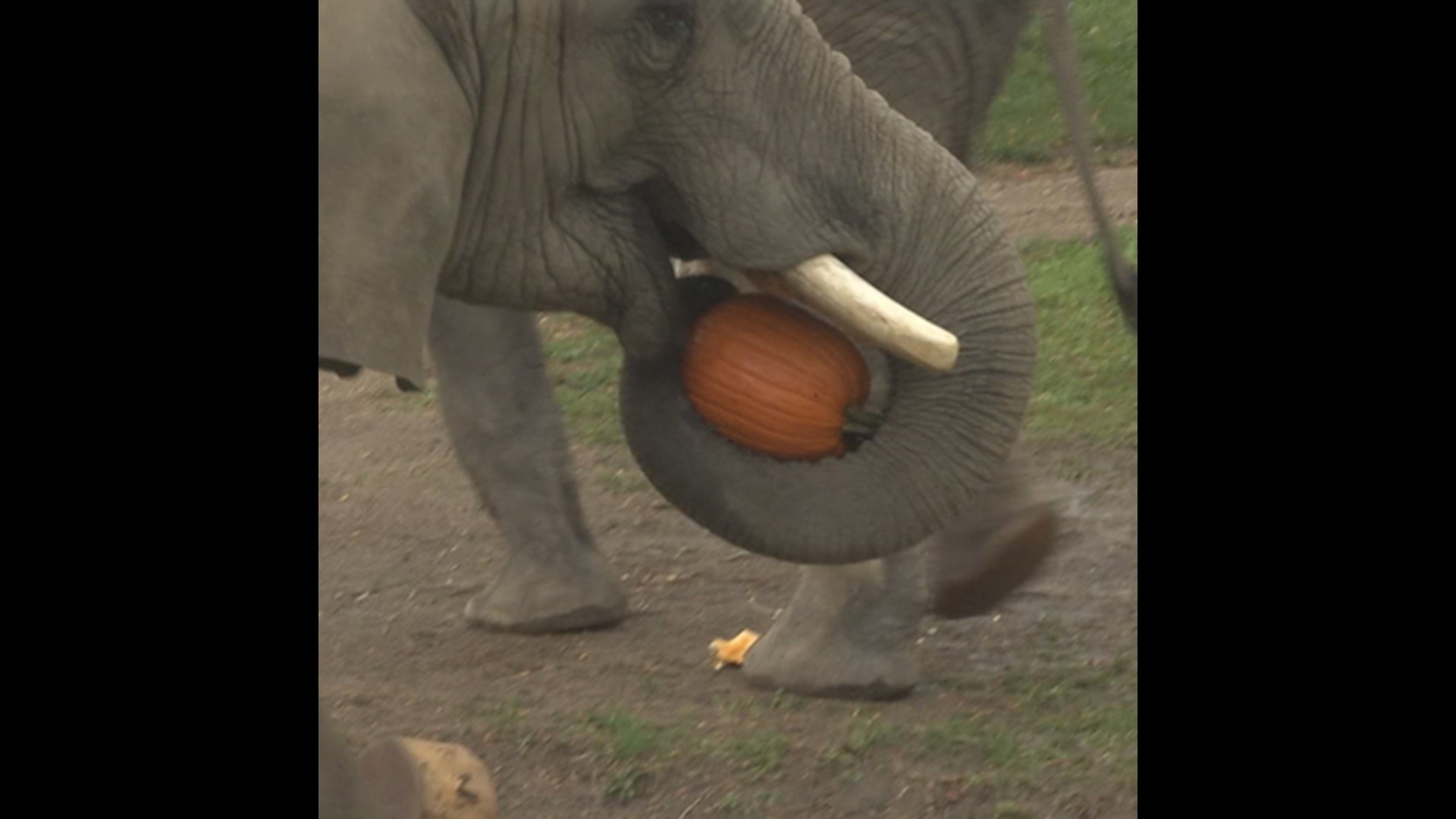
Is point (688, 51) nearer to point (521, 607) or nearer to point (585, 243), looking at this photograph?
point (585, 243)

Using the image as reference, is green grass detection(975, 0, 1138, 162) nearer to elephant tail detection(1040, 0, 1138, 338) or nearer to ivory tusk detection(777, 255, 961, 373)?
elephant tail detection(1040, 0, 1138, 338)

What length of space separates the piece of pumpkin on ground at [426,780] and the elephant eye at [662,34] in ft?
3.04

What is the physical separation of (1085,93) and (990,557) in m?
5.28

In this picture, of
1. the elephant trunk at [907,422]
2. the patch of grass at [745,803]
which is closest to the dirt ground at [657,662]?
the patch of grass at [745,803]

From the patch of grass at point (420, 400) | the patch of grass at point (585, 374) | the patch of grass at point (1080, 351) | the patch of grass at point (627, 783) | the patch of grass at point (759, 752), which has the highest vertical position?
the patch of grass at point (1080, 351)

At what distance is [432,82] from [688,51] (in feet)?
1.19

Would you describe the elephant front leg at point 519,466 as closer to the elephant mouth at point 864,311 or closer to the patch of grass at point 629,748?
the patch of grass at point 629,748

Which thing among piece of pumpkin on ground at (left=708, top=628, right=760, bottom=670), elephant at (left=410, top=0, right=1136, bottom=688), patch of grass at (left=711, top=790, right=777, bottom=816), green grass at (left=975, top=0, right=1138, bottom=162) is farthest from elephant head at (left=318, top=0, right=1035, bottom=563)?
green grass at (left=975, top=0, right=1138, bottom=162)

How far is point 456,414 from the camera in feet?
16.4

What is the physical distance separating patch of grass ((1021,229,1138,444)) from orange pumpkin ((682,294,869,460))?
2.94 metres

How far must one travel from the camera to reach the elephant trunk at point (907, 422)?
11.2 feet

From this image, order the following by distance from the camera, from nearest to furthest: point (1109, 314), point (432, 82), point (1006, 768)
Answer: point (432, 82)
point (1006, 768)
point (1109, 314)

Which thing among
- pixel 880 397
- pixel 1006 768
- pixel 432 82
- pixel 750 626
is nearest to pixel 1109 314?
pixel 750 626

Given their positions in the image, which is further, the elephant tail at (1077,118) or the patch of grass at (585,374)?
the patch of grass at (585,374)
